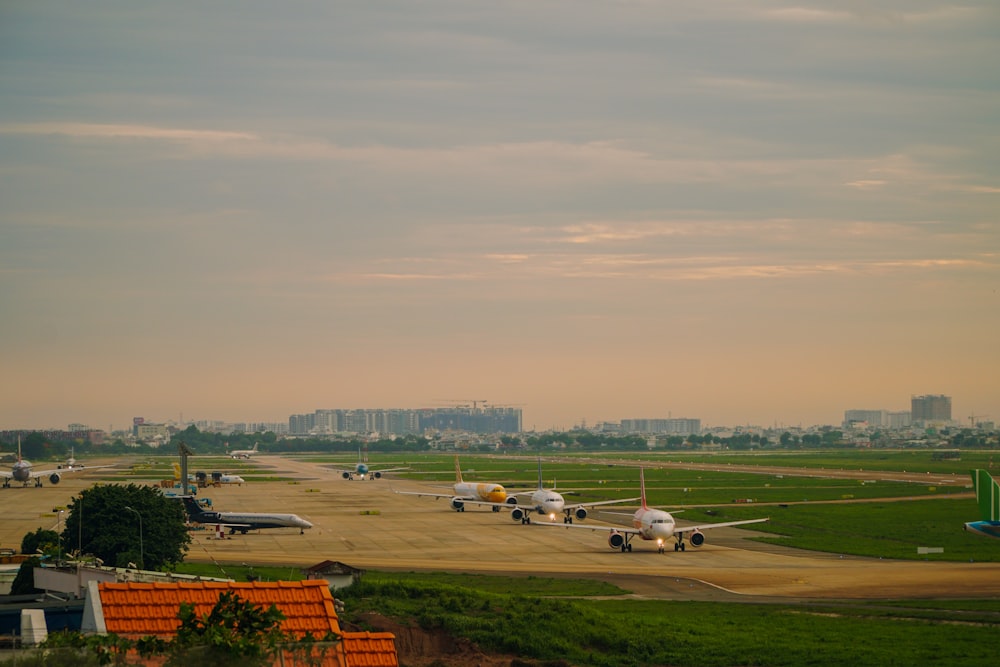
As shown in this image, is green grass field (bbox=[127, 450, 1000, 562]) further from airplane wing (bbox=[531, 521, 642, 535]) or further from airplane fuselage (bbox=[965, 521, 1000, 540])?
airplane wing (bbox=[531, 521, 642, 535])

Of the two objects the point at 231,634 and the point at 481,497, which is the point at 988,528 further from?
the point at 231,634

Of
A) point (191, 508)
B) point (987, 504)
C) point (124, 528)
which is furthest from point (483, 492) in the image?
point (124, 528)

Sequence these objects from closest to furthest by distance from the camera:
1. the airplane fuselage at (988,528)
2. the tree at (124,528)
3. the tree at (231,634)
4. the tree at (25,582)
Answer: the tree at (231,634), the tree at (25,582), the tree at (124,528), the airplane fuselage at (988,528)

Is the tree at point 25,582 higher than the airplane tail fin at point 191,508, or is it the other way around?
the tree at point 25,582

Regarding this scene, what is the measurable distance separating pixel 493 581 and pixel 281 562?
62.7 ft

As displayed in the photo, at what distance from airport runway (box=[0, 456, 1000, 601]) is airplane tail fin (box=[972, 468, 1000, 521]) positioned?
441cm

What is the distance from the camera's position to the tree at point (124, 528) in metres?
70.6

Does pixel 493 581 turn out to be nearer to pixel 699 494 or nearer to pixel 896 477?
pixel 699 494

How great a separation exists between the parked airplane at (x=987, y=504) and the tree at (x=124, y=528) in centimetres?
5513

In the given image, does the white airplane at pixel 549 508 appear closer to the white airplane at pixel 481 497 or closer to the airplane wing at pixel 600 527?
the airplane wing at pixel 600 527

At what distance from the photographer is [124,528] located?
72.8 metres

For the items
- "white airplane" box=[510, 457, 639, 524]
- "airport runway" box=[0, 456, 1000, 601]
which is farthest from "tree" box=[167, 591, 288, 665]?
"white airplane" box=[510, 457, 639, 524]

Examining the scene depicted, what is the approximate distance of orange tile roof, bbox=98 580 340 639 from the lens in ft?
82.4

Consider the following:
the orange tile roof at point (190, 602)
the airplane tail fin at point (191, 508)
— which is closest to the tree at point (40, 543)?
the airplane tail fin at point (191, 508)
